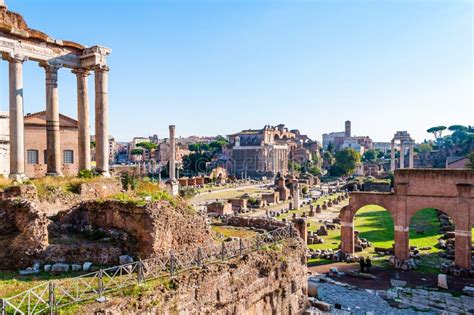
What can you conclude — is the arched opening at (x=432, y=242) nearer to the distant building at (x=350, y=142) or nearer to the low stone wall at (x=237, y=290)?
the low stone wall at (x=237, y=290)

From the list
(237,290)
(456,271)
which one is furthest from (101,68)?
(456,271)

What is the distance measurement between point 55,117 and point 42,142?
12.4 m

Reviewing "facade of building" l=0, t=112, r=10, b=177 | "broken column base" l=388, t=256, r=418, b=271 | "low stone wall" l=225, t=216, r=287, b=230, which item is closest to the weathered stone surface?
"low stone wall" l=225, t=216, r=287, b=230

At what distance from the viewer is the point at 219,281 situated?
1027 centimetres

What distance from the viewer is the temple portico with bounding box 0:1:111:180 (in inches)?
556

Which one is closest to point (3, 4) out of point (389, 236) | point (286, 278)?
point (286, 278)

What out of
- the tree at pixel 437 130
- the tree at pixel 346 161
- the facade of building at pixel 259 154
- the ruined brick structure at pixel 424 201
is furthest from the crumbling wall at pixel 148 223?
the tree at pixel 437 130

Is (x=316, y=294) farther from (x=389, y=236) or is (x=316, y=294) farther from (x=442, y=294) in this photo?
(x=389, y=236)

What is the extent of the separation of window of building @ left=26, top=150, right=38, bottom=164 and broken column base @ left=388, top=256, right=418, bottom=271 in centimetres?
2290

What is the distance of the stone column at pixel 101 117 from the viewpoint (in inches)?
632

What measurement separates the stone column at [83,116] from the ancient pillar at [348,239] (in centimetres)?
1479

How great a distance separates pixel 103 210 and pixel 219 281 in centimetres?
424

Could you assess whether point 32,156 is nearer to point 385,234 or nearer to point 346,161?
point 385,234

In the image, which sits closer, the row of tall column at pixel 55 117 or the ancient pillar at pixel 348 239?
the row of tall column at pixel 55 117
